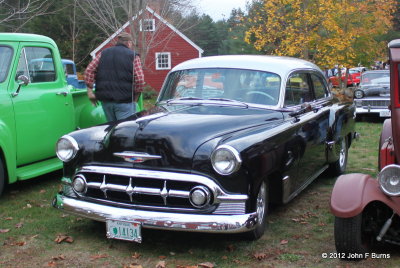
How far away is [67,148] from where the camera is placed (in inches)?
175

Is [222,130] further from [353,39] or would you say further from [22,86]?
[353,39]

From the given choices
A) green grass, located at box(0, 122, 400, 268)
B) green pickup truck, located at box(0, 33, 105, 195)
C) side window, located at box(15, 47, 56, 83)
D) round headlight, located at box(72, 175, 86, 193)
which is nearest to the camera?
green grass, located at box(0, 122, 400, 268)

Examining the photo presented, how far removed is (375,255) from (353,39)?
1634 centimetres

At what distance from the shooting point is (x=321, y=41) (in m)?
18.8

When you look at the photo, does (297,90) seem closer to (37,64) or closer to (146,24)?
(37,64)

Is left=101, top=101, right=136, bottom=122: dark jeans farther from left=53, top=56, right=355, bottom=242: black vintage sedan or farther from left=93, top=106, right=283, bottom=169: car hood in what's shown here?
left=93, top=106, right=283, bottom=169: car hood

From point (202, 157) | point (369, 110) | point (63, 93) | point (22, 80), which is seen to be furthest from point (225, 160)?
point (369, 110)

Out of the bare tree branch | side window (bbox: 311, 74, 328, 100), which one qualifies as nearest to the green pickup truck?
side window (bbox: 311, 74, 328, 100)

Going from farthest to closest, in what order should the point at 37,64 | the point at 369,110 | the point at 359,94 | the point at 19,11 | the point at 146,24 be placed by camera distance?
the point at 146,24 → the point at 359,94 → the point at 369,110 → the point at 19,11 → the point at 37,64

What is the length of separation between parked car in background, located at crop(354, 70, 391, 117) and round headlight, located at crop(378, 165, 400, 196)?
9440 mm

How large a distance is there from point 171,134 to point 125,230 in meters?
0.88

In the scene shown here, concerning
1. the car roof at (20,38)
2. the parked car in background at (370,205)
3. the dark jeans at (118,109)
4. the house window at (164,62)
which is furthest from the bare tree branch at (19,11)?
the house window at (164,62)

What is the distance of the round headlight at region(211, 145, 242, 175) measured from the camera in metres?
3.81

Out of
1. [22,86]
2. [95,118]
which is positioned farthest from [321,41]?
[22,86]
